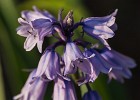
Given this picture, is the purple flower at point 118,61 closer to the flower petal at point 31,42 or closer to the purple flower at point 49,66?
the purple flower at point 49,66

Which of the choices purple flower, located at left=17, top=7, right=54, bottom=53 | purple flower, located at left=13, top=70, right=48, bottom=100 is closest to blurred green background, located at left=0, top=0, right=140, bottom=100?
purple flower, located at left=13, top=70, right=48, bottom=100

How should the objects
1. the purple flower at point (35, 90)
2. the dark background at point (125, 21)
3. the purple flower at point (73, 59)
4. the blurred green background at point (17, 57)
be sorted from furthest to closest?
1. the dark background at point (125, 21)
2. the blurred green background at point (17, 57)
3. the purple flower at point (35, 90)
4. the purple flower at point (73, 59)

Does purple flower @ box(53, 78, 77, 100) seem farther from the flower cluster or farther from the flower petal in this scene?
the flower petal

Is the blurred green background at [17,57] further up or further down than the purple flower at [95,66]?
further down

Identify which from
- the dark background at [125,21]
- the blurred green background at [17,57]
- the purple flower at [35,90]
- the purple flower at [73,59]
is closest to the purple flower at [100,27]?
the purple flower at [73,59]

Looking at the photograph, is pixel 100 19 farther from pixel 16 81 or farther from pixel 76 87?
pixel 16 81

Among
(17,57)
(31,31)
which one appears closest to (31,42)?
(31,31)
